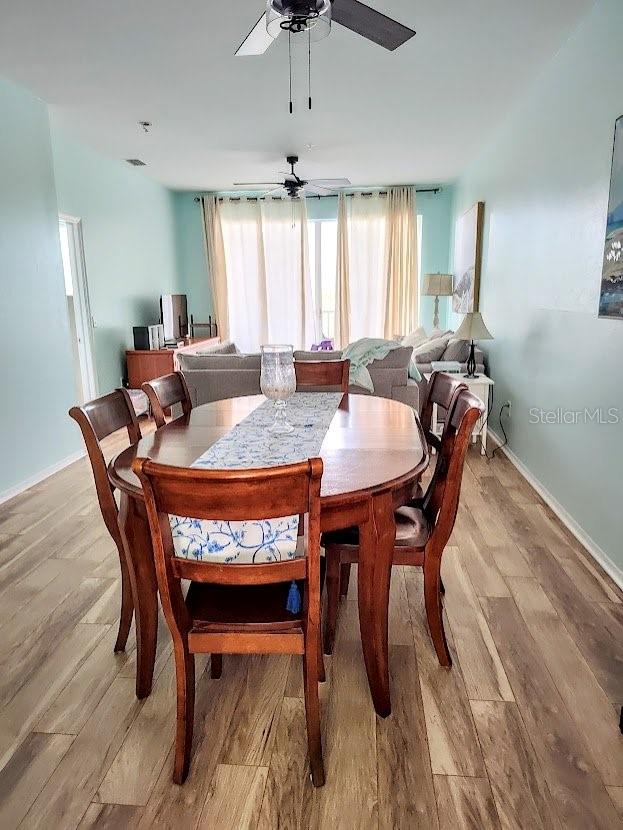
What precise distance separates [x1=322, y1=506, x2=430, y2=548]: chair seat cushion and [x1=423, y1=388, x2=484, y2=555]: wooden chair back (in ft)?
0.12

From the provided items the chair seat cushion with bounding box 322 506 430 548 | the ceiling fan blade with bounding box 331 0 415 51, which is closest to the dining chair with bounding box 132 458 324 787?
the chair seat cushion with bounding box 322 506 430 548

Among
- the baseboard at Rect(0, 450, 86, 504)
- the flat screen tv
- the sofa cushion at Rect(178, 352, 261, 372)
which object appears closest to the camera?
the baseboard at Rect(0, 450, 86, 504)

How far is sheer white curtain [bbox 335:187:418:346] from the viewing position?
7082 millimetres


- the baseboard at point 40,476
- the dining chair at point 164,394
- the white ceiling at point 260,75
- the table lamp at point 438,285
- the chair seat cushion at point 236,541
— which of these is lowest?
the baseboard at point 40,476

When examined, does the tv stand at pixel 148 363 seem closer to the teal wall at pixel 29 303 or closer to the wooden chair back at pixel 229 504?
the teal wall at pixel 29 303

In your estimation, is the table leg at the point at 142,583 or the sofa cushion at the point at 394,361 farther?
the sofa cushion at the point at 394,361

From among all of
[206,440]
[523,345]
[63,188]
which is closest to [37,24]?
[63,188]

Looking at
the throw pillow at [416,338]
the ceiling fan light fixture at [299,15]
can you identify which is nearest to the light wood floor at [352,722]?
the ceiling fan light fixture at [299,15]

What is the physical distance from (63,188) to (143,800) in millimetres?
4733

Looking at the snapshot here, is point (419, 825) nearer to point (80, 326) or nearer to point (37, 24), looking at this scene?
point (37, 24)

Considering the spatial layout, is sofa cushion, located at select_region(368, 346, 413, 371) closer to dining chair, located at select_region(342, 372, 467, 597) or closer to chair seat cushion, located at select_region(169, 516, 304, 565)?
dining chair, located at select_region(342, 372, 467, 597)

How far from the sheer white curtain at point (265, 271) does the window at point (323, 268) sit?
0.38 feet

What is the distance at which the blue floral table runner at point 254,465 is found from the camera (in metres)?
1.29

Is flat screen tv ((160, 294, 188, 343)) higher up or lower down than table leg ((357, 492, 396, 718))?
higher up
